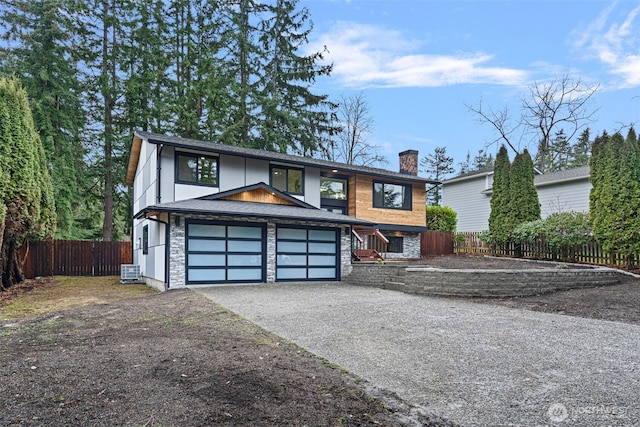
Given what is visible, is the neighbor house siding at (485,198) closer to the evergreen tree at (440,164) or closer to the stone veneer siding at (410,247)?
the stone veneer siding at (410,247)

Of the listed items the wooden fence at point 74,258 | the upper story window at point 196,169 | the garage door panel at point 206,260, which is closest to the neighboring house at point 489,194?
the upper story window at point 196,169

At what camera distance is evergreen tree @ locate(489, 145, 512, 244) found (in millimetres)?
17156

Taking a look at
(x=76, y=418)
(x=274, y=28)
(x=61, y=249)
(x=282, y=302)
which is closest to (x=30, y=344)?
(x=76, y=418)

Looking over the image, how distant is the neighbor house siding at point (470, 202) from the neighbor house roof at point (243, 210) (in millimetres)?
13126

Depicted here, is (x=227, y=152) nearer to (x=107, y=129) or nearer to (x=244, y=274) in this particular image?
(x=244, y=274)

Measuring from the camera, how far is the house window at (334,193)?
17895mm

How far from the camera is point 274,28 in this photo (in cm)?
2588

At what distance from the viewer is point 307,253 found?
1390 centimetres

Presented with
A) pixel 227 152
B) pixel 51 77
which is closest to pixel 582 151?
pixel 227 152

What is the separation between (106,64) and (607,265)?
85.6ft

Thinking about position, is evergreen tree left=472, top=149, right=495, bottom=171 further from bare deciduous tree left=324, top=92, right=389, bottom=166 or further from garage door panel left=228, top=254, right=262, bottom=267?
garage door panel left=228, top=254, right=262, bottom=267

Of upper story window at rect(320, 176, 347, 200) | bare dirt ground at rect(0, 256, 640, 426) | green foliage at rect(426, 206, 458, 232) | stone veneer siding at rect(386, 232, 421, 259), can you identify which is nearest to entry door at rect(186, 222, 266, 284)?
bare dirt ground at rect(0, 256, 640, 426)

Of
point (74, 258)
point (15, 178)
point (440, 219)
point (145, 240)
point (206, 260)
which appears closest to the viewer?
point (15, 178)

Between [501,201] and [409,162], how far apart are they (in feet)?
17.6
